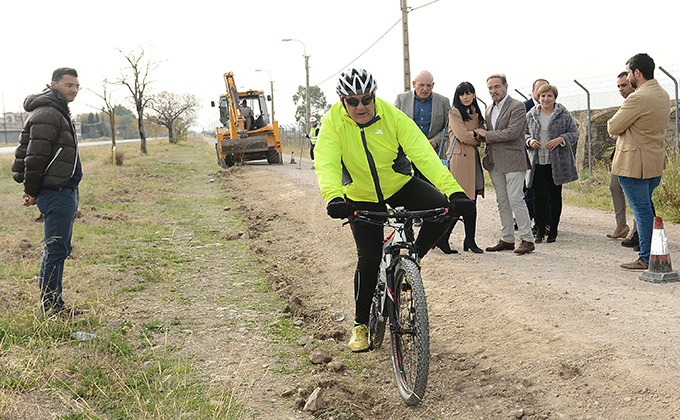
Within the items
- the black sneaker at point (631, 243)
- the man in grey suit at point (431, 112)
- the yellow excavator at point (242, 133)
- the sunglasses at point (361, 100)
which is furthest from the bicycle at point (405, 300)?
the yellow excavator at point (242, 133)

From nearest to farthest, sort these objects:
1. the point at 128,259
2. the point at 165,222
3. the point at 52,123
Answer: the point at 52,123
the point at 128,259
the point at 165,222

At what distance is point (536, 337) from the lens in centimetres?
452

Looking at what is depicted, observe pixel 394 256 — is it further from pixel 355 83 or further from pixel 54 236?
pixel 54 236

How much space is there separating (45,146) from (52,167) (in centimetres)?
18

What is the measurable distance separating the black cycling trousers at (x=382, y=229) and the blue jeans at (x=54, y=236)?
2.51 meters

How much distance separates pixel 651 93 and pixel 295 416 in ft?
14.7

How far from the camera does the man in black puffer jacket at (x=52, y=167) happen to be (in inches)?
204

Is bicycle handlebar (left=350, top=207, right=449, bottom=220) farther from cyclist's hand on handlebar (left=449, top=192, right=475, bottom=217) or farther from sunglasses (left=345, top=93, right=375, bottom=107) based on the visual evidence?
sunglasses (left=345, top=93, right=375, bottom=107)

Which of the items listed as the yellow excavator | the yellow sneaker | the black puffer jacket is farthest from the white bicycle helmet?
the yellow excavator

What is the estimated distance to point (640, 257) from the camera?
6402 millimetres

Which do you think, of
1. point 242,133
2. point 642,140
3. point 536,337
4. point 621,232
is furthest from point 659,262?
point 242,133

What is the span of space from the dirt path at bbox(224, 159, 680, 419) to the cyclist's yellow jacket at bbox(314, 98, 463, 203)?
1309 mm

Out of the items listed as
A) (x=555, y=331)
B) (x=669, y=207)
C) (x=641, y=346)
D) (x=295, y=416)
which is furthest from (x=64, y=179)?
(x=669, y=207)

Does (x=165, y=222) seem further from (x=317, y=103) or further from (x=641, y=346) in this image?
(x=317, y=103)
